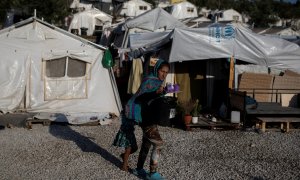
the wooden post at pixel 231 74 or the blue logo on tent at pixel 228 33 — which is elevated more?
the blue logo on tent at pixel 228 33

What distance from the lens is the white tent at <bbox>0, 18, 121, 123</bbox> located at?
39.4 feet

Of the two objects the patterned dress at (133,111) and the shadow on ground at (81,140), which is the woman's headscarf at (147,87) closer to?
the patterned dress at (133,111)

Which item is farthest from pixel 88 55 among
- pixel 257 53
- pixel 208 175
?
pixel 208 175

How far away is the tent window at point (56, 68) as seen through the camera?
12.2 m

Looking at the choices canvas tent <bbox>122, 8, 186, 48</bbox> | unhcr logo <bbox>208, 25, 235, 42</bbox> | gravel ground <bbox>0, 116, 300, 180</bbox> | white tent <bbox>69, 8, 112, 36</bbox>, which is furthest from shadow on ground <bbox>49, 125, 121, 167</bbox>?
white tent <bbox>69, 8, 112, 36</bbox>

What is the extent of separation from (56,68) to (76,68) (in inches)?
21.1

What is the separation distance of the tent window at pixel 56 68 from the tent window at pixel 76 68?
0.53ft

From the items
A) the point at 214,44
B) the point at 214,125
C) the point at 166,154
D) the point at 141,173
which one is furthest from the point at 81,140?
the point at 214,44

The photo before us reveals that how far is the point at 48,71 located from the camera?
12.2 meters

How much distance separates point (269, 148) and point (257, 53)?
12.6 feet

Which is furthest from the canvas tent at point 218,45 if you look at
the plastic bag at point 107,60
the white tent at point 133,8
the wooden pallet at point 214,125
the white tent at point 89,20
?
the white tent at point 133,8

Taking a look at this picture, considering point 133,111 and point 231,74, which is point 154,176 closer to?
point 133,111

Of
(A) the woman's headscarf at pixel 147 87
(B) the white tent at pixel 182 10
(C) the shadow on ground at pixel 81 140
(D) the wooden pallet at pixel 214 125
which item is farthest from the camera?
(B) the white tent at pixel 182 10

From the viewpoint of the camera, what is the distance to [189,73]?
13273mm
